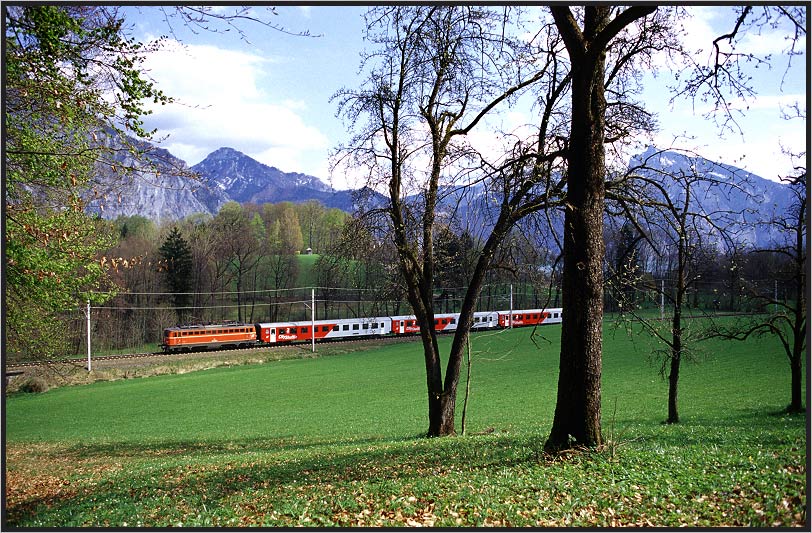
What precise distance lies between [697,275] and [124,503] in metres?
9.38

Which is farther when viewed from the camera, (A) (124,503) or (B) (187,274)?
(B) (187,274)

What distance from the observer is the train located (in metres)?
29.5

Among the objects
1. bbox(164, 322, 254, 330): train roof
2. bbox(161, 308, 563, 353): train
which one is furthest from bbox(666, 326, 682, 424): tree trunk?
bbox(164, 322, 254, 330): train roof

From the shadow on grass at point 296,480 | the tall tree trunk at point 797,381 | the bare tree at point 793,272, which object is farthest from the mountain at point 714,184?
the tall tree trunk at point 797,381

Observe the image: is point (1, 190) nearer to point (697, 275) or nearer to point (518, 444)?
point (518, 444)

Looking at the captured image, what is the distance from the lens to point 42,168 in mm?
8602

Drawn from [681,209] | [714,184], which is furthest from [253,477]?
[714,184]

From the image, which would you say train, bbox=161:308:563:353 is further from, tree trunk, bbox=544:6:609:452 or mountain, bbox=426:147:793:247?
tree trunk, bbox=544:6:609:452

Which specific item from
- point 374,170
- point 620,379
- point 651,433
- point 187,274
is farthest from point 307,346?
point 651,433

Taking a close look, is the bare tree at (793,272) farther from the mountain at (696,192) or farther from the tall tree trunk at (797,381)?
the mountain at (696,192)

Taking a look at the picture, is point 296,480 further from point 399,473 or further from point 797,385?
point 797,385

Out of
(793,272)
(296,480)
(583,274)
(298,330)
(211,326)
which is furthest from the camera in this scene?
(298,330)

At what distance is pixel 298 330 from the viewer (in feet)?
112

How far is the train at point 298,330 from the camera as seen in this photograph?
2953 cm
